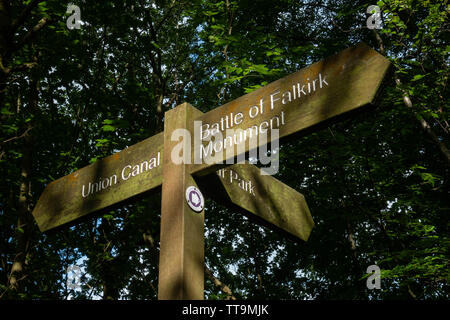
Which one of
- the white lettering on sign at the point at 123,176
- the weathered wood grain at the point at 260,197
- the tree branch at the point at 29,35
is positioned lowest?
the weathered wood grain at the point at 260,197

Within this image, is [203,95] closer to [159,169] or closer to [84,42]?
[84,42]

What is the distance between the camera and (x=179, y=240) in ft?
6.14

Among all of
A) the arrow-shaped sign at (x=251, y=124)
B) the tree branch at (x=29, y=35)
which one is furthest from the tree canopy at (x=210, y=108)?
the arrow-shaped sign at (x=251, y=124)

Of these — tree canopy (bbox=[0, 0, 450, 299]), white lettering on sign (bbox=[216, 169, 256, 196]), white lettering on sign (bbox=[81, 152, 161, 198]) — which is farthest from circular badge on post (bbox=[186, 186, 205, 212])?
tree canopy (bbox=[0, 0, 450, 299])

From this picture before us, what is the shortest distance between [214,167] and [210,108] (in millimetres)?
7773

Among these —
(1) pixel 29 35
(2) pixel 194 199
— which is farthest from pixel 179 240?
(1) pixel 29 35

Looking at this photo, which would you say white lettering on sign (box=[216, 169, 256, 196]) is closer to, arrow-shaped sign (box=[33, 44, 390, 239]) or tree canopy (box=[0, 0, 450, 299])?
arrow-shaped sign (box=[33, 44, 390, 239])

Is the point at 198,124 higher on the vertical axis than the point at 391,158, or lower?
lower

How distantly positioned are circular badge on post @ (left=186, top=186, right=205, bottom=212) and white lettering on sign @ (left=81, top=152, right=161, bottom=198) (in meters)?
0.29

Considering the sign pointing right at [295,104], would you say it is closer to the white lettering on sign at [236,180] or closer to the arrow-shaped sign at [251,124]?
the arrow-shaped sign at [251,124]

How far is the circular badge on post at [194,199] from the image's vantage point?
1.98 metres

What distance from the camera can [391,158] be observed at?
8.64 metres
